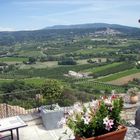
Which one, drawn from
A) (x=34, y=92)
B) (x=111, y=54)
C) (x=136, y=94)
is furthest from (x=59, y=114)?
(x=111, y=54)

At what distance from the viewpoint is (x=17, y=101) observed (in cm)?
990

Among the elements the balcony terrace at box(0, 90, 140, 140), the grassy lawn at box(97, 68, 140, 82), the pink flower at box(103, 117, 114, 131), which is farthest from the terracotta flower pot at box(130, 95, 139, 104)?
the grassy lawn at box(97, 68, 140, 82)

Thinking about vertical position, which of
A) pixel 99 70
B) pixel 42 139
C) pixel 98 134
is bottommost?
pixel 99 70

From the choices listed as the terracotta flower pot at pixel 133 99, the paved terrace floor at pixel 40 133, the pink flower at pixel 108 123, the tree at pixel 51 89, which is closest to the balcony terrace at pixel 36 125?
the paved terrace floor at pixel 40 133

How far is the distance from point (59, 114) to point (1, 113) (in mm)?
1818

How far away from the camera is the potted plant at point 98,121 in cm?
375

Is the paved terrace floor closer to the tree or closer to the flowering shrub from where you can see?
the tree

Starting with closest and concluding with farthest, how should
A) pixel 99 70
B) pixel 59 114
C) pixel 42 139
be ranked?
pixel 42 139 < pixel 59 114 < pixel 99 70

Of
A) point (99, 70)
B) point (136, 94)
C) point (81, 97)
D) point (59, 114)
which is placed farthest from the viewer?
point (99, 70)

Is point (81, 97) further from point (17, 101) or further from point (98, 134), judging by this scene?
point (98, 134)

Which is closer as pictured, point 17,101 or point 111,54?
point 17,101

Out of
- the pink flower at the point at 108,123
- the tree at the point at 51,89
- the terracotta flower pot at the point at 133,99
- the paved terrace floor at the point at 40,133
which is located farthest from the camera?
the terracotta flower pot at the point at 133,99

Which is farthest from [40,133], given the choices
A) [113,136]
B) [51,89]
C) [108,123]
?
[108,123]

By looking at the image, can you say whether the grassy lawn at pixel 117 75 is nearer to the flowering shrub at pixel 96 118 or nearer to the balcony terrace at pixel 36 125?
the balcony terrace at pixel 36 125
